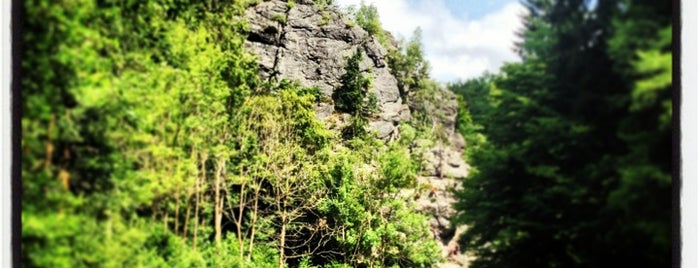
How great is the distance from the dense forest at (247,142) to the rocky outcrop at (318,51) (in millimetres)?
1493

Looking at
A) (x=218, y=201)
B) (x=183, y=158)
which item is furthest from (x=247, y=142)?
(x=183, y=158)

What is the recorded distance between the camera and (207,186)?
9805mm

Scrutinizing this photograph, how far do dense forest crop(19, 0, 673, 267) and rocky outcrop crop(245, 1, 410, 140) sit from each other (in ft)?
4.90

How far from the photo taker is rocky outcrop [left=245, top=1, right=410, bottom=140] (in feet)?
46.2

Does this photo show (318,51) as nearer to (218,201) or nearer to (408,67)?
(408,67)

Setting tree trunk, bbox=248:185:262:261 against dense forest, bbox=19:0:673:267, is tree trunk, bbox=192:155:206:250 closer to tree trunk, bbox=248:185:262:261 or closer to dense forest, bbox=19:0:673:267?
dense forest, bbox=19:0:673:267

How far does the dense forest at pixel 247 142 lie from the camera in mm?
6562

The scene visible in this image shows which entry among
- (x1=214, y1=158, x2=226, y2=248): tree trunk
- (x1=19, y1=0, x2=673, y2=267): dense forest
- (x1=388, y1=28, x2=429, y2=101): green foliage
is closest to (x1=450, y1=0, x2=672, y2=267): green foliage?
(x1=19, y1=0, x2=673, y2=267): dense forest

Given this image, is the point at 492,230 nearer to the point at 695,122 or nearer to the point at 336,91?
the point at 695,122

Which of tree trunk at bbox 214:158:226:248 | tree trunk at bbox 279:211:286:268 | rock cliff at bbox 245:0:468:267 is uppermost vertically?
rock cliff at bbox 245:0:468:267

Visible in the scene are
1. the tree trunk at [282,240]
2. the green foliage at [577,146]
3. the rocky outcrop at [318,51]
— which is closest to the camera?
the green foliage at [577,146]

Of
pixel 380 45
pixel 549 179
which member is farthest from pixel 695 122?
pixel 380 45

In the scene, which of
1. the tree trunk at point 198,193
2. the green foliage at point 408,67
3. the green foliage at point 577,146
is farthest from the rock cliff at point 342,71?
the tree trunk at point 198,193

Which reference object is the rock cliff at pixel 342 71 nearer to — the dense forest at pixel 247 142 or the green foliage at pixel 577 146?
the dense forest at pixel 247 142
